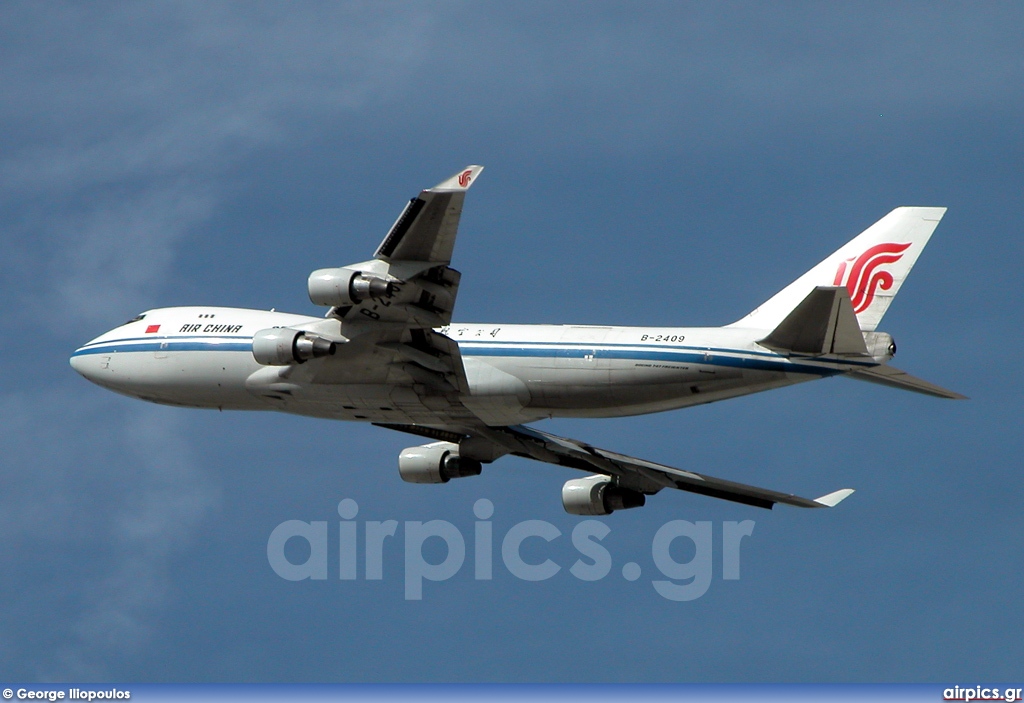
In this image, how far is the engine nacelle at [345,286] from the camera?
41500 millimetres

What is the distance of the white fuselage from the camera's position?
4425cm

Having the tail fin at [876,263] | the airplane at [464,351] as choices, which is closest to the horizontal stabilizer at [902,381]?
the airplane at [464,351]

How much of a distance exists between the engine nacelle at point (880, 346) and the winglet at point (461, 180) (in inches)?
454

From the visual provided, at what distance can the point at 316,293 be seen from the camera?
42.0 m

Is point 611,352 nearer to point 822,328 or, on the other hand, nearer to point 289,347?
point 822,328

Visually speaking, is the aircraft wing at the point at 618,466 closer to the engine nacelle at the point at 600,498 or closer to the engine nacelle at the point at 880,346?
the engine nacelle at the point at 600,498

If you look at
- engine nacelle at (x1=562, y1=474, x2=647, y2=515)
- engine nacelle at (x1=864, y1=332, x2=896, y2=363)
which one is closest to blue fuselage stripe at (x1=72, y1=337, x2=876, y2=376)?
engine nacelle at (x1=864, y1=332, x2=896, y2=363)

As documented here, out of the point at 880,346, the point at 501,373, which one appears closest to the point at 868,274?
the point at 880,346

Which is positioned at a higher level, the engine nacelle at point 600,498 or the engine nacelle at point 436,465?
the engine nacelle at point 436,465

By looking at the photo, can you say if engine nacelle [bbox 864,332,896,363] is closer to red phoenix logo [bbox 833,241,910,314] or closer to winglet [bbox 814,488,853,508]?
red phoenix logo [bbox 833,241,910,314]

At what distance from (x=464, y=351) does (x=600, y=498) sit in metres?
9.78

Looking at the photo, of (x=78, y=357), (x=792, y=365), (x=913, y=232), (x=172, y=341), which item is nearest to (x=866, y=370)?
(x=792, y=365)

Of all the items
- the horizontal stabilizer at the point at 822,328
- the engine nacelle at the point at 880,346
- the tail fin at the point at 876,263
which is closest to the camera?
the horizontal stabilizer at the point at 822,328

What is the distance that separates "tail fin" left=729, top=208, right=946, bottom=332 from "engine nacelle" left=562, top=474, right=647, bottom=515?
9.61 m
